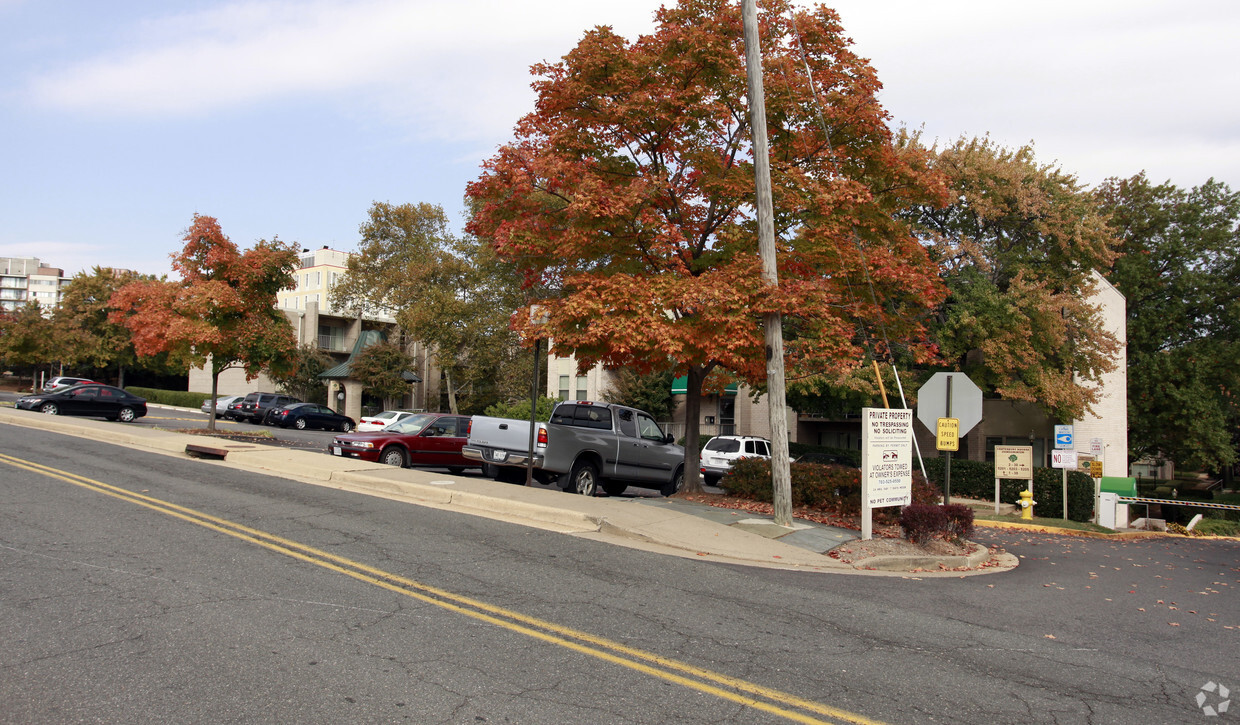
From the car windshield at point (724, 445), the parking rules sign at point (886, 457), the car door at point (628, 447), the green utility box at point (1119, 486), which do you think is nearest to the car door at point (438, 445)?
the car door at point (628, 447)

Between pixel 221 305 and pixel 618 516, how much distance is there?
56.9 feet

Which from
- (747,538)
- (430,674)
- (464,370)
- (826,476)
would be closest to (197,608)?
(430,674)

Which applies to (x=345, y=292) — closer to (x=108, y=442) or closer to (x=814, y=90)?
(x=108, y=442)

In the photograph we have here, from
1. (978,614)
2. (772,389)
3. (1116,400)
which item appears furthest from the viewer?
(1116,400)

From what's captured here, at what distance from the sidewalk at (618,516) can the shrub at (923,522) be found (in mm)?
589

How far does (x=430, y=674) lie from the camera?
506 cm

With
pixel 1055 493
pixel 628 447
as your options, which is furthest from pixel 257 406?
pixel 1055 493

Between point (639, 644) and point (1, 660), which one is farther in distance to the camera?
point (639, 644)

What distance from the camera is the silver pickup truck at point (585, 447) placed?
611 inches

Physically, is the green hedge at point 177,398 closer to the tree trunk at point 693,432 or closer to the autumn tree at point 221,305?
the autumn tree at point 221,305

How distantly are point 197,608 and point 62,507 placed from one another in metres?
5.48

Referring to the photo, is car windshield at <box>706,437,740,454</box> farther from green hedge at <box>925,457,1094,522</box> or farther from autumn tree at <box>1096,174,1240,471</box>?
autumn tree at <box>1096,174,1240,471</box>

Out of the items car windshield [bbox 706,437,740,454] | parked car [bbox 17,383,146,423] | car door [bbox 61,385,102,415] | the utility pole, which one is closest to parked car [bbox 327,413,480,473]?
the utility pole

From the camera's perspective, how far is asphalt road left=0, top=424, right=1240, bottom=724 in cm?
475
